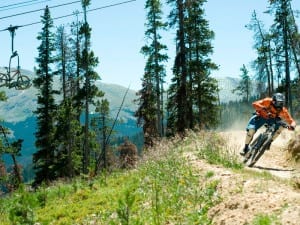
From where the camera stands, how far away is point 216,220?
301 inches

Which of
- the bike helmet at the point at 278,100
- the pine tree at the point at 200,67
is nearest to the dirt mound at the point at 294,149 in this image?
the bike helmet at the point at 278,100

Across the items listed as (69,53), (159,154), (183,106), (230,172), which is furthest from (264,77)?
(230,172)

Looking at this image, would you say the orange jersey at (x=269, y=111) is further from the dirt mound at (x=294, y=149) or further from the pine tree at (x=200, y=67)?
the pine tree at (x=200, y=67)

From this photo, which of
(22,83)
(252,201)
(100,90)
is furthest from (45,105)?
(252,201)

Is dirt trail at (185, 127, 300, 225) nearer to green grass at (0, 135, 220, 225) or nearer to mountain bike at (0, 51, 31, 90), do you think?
green grass at (0, 135, 220, 225)

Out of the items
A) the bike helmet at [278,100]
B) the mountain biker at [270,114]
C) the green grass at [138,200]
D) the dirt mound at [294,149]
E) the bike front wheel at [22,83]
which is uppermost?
the bike front wheel at [22,83]

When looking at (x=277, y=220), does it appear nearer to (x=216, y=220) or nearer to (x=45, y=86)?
(x=216, y=220)

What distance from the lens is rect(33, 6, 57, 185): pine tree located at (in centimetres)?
4159

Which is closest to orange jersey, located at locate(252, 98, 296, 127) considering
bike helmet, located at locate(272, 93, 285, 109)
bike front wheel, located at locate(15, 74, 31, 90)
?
bike helmet, located at locate(272, 93, 285, 109)

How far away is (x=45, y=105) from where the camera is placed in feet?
141

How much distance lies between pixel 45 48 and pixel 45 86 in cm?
361

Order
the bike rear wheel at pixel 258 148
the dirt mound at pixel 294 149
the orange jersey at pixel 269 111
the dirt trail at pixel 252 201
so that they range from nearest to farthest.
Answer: the dirt trail at pixel 252 201, the bike rear wheel at pixel 258 148, the orange jersey at pixel 269 111, the dirt mound at pixel 294 149

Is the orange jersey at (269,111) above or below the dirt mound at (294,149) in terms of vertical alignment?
above

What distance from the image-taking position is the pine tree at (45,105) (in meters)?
41.6
